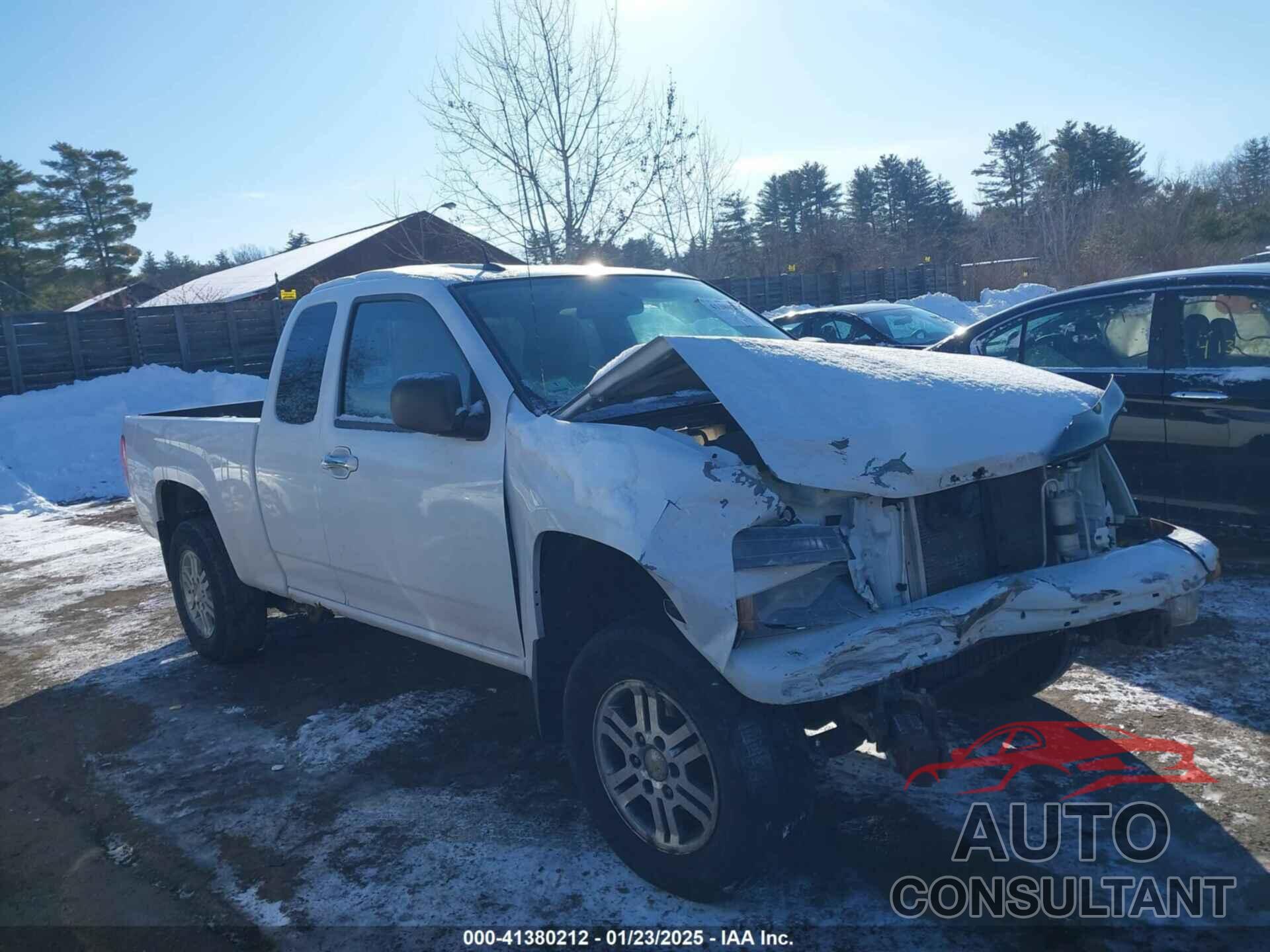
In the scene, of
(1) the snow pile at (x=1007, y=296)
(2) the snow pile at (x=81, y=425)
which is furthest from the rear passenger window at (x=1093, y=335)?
(1) the snow pile at (x=1007, y=296)

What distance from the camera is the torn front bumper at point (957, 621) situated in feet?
8.90

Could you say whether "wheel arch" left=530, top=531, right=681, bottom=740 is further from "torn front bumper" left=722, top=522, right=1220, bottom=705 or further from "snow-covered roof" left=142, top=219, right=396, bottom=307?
"snow-covered roof" left=142, top=219, right=396, bottom=307

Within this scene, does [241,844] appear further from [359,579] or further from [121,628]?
[121,628]

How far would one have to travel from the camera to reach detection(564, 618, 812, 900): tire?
2850mm

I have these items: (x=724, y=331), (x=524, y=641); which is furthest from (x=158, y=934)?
(x=724, y=331)

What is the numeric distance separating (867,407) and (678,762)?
122 cm

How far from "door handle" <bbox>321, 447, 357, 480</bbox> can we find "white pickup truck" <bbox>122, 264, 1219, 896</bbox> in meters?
0.02

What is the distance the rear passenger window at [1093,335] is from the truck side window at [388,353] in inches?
161

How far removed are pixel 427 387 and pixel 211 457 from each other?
8.36 feet

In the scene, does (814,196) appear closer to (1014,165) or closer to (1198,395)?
(1014,165)

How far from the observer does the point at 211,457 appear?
5.55 metres

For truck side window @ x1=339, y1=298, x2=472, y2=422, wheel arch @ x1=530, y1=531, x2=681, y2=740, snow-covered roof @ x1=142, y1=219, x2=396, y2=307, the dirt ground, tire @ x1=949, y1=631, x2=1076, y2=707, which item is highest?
snow-covered roof @ x1=142, y1=219, x2=396, y2=307

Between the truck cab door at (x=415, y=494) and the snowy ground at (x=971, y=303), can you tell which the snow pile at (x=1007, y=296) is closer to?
the snowy ground at (x=971, y=303)

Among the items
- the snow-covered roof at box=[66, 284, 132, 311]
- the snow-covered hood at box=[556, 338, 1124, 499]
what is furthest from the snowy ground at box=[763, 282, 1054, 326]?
the snow-covered roof at box=[66, 284, 132, 311]
